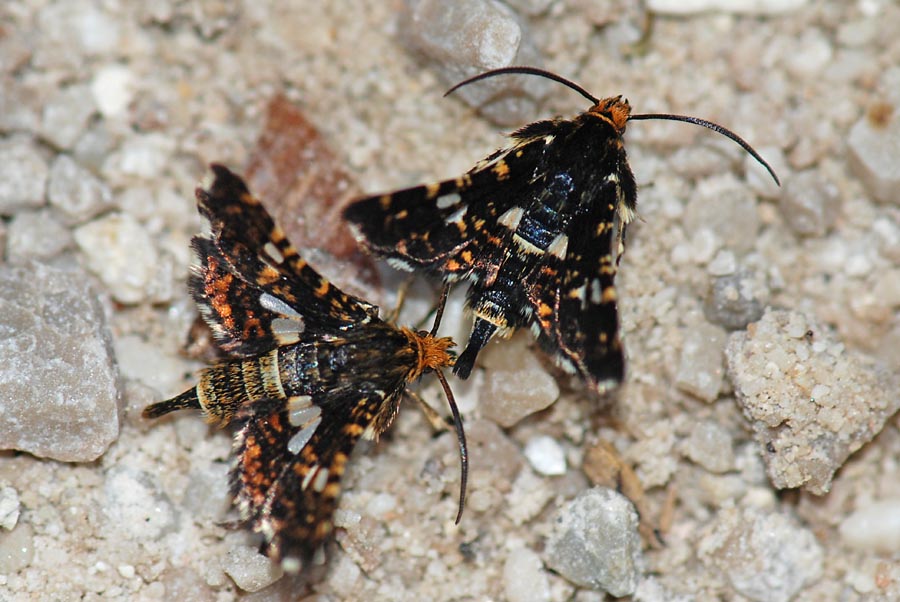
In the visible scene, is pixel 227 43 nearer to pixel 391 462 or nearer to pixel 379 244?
pixel 379 244

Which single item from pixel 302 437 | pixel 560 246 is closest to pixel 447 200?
pixel 560 246

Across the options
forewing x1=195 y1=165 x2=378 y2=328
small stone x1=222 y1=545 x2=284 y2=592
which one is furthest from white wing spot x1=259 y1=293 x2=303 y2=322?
small stone x1=222 y1=545 x2=284 y2=592

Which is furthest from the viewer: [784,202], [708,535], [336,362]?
[784,202]

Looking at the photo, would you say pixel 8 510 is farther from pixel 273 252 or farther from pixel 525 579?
pixel 525 579

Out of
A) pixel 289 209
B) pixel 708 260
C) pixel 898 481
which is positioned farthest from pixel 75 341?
pixel 898 481

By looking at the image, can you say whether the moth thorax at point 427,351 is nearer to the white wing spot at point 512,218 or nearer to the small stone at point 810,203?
the white wing spot at point 512,218

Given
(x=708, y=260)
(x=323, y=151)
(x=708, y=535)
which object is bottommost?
(x=708, y=535)
